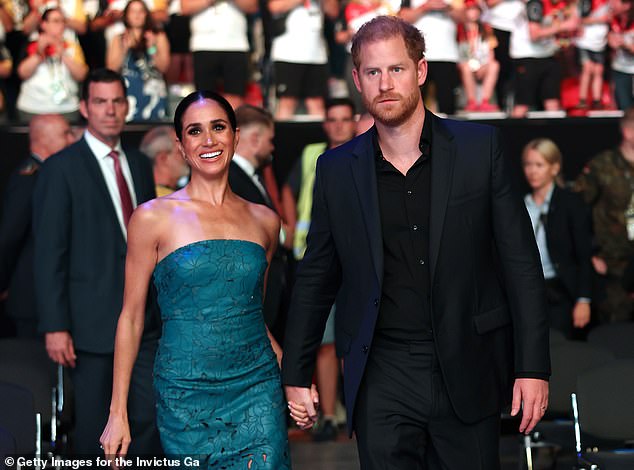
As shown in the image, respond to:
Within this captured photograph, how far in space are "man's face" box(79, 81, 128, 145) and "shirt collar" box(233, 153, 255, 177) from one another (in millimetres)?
606

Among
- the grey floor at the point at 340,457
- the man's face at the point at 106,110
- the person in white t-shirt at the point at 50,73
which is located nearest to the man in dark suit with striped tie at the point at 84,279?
the man's face at the point at 106,110

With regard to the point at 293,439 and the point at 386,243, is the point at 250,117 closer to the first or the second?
the point at 293,439

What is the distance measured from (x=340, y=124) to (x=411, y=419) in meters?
4.24

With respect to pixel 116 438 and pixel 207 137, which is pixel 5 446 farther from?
pixel 207 137

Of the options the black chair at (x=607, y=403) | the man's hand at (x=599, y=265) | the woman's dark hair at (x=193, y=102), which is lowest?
the black chair at (x=607, y=403)

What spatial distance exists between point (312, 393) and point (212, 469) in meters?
0.55

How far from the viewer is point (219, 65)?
888 centimetres

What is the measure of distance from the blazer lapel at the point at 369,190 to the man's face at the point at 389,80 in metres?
0.16

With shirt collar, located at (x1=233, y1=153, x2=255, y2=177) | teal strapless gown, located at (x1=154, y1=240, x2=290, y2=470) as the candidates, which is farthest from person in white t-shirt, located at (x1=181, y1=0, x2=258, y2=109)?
teal strapless gown, located at (x1=154, y1=240, x2=290, y2=470)

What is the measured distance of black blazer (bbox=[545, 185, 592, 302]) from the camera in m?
7.18

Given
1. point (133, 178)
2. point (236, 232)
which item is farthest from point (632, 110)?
point (236, 232)

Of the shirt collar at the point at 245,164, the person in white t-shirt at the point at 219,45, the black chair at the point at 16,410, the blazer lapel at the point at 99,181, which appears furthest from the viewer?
the person in white t-shirt at the point at 219,45

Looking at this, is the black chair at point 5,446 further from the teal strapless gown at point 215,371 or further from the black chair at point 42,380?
the black chair at point 42,380

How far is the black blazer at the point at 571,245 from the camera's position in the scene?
283 inches
